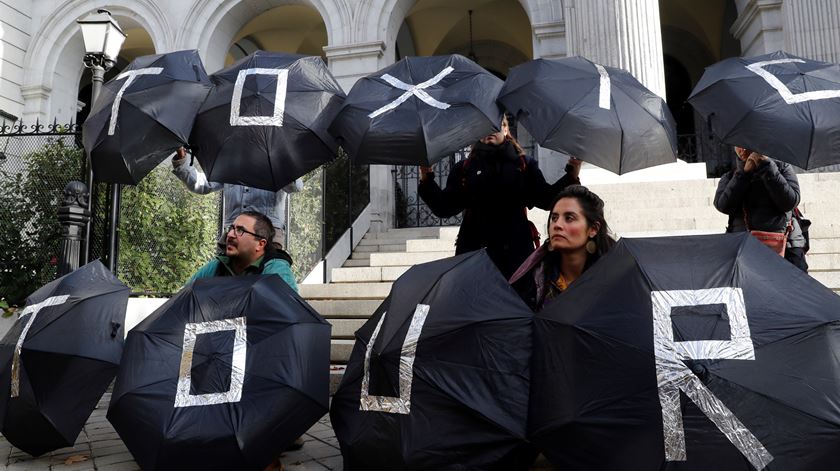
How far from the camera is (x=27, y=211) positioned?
30.3 feet

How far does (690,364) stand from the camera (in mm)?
2324

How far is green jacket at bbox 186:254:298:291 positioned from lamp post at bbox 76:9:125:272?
4450 mm

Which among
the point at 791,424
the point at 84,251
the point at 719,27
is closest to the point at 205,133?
the point at 791,424

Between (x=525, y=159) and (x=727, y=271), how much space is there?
5.34ft

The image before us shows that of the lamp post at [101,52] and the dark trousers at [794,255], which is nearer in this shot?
the dark trousers at [794,255]

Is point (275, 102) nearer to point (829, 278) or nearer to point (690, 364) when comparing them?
point (690, 364)

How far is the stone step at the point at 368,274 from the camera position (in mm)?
7633

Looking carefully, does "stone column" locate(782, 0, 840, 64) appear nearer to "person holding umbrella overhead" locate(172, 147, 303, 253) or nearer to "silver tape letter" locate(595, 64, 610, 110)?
"silver tape letter" locate(595, 64, 610, 110)

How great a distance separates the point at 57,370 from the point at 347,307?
3363 mm

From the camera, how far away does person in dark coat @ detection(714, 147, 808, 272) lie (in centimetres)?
380

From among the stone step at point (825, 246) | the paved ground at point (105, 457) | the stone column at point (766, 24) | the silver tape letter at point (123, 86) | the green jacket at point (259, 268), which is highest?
the stone column at point (766, 24)

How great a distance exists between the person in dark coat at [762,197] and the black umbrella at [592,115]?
28.1 inches

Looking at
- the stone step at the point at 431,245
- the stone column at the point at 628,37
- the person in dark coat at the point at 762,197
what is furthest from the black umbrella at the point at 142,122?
the stone column at the point at 628,37

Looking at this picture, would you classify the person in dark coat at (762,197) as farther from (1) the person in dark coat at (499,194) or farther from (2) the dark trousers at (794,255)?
(1) the person in dark coat at (499,194)
